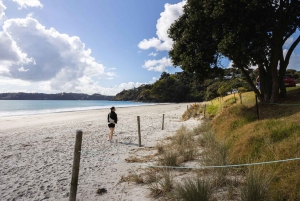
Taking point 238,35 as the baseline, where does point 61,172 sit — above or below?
below

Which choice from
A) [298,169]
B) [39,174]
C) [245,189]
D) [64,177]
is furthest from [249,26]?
[39,174]

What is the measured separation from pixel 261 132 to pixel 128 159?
5154 mm

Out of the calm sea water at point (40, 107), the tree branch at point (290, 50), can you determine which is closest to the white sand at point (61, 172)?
the tree branch at point (290, 50)

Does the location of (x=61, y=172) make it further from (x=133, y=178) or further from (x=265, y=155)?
(x=265, y=155)

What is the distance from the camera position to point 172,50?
1399 centimetres

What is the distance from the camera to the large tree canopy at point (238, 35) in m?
9.74

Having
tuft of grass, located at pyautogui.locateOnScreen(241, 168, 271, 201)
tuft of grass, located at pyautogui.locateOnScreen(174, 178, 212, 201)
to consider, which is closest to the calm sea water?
tuft of grass, located at pyautogui.locateOnScreen(174, 178, 212, 201)

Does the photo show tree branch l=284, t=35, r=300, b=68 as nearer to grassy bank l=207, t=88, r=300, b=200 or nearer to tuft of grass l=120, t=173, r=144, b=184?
grassy bank l=207, t=88, r=300, b=200

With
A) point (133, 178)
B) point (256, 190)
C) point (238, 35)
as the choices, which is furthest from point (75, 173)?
point (238, 35)

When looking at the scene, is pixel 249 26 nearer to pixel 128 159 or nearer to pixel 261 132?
pixel 261 132

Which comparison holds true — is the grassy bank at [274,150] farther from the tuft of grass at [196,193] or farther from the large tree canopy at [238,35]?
the large tree canopy at [238,35]

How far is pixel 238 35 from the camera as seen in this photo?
32.7 ft

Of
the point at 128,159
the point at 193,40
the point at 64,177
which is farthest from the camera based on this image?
the point at 193,40

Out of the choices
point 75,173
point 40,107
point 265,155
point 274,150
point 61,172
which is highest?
point 274,150
